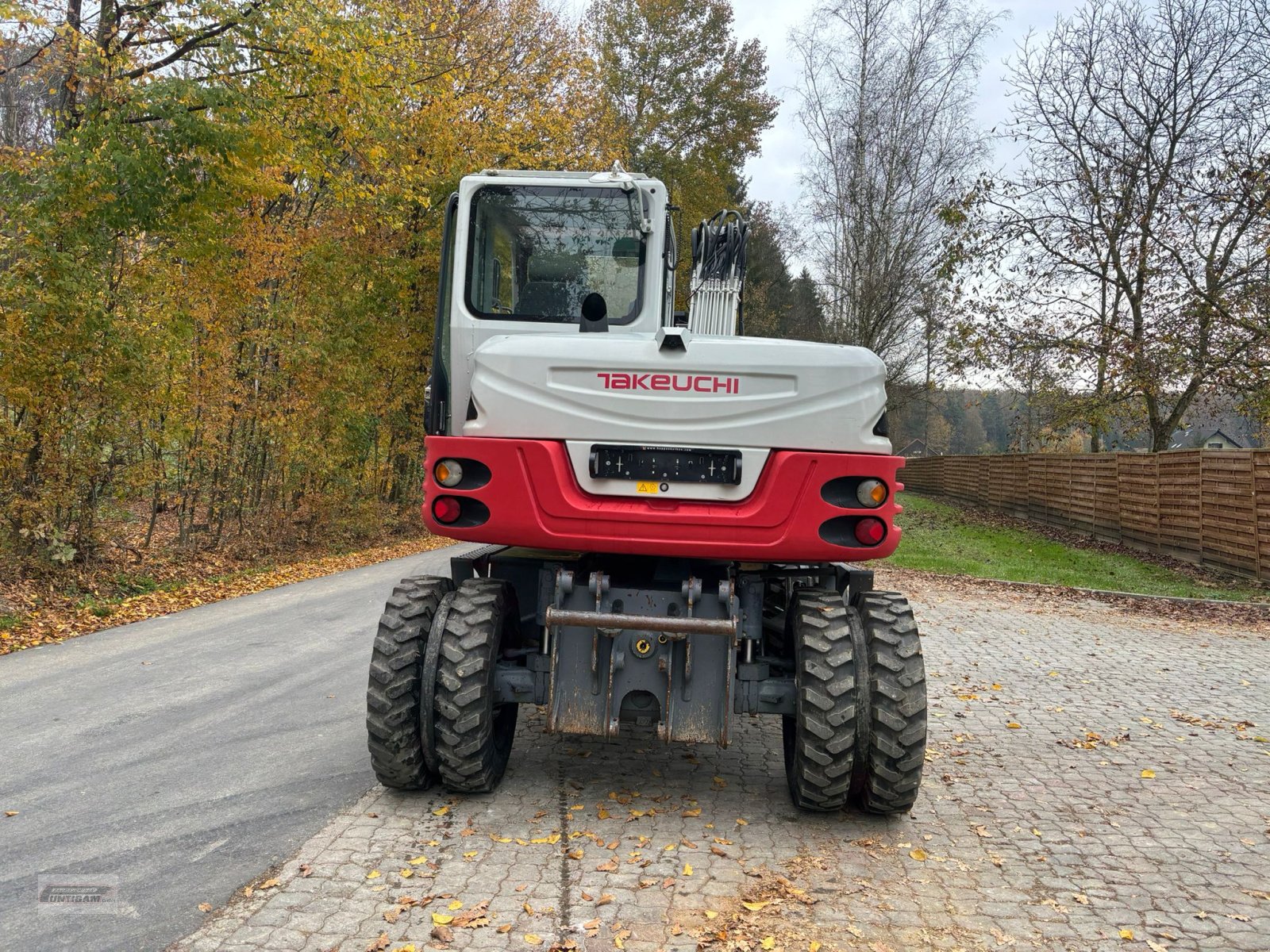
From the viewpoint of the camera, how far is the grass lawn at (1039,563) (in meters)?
13.6

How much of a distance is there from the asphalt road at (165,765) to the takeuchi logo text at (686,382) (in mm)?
2391

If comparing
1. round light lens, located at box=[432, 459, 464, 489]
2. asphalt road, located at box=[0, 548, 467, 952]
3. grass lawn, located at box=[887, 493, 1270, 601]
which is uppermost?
round light lens, located at box=[432, 459, 464, 489]

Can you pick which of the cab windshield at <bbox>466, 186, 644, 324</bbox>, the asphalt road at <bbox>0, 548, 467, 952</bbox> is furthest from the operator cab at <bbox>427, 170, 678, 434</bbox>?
the asphalt road at <bbox>0, 548, 467, 952</bbox>

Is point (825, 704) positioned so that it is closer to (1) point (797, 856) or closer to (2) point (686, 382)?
(1) point (797, 856)

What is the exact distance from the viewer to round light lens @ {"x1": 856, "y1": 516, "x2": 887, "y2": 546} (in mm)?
4395

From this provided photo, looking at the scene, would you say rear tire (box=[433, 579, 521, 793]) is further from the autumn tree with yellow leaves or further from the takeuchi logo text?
the autumn tree with yellow leaves

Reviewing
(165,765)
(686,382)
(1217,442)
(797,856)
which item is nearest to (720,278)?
(686,382)

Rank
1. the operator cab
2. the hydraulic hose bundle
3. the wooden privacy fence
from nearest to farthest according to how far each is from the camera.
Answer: the operator cab → the hydraulic hose bundle → the wooden privacy fence

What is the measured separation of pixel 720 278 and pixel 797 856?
4.19 meters

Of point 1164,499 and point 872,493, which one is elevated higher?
point 872,493

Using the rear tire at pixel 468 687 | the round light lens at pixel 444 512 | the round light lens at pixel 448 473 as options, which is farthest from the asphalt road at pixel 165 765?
the round light lens at pixel 448 473

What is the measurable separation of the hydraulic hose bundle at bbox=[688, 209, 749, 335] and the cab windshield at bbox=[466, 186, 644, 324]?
110cm

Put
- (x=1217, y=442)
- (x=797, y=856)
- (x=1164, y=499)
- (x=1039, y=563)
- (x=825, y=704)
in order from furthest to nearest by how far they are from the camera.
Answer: (x=1217, y=442) < (x=1039, y=563) < (x=1164, y=499) < (x=825, y=704) < (x=797, y=856)

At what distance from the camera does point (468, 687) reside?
14.5 feet
